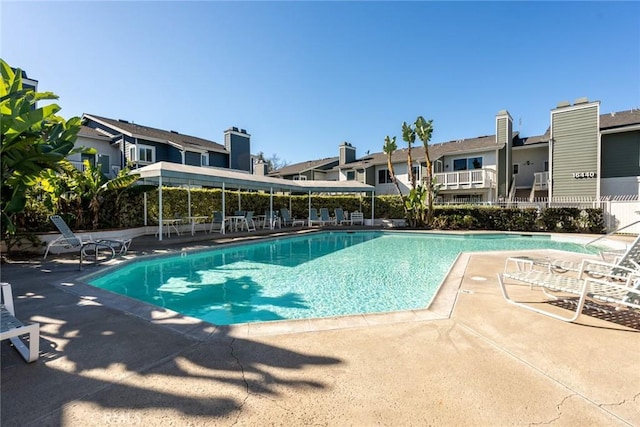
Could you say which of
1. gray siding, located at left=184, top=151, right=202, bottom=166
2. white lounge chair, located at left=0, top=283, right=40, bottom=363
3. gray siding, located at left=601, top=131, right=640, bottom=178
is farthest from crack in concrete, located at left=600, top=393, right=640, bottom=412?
gray siding, located at left=184, top=151, right=202, bottom=166

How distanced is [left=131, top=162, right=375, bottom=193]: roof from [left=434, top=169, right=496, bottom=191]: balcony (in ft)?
24.8

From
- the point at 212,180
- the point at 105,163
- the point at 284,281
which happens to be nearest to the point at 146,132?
the point at 105,163

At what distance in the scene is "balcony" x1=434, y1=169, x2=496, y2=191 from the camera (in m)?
22.1

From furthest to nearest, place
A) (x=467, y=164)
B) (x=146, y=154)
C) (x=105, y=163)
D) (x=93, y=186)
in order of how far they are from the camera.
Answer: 1. (x=467, y=164)
2. (x=146, y=154)
3. (x=105, y=163)
4. (x=93, y=186)

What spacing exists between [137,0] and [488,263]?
44.1 feet

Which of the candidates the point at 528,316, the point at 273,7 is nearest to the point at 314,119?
the point at 273,7

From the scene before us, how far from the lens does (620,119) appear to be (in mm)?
19359

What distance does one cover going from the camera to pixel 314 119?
26.9 m

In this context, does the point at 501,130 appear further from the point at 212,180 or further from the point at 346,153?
the point at 212,180

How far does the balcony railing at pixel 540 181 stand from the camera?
21438 millimetres

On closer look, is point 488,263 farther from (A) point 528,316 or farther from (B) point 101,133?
(B) point 101,133

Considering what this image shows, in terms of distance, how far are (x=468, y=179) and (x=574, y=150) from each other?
650cm

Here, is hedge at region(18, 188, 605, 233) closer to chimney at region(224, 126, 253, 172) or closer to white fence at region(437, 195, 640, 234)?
white fence at region(437, 195, 640, 234)

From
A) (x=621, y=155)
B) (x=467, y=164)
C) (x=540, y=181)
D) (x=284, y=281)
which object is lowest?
(x=284, y=281)
